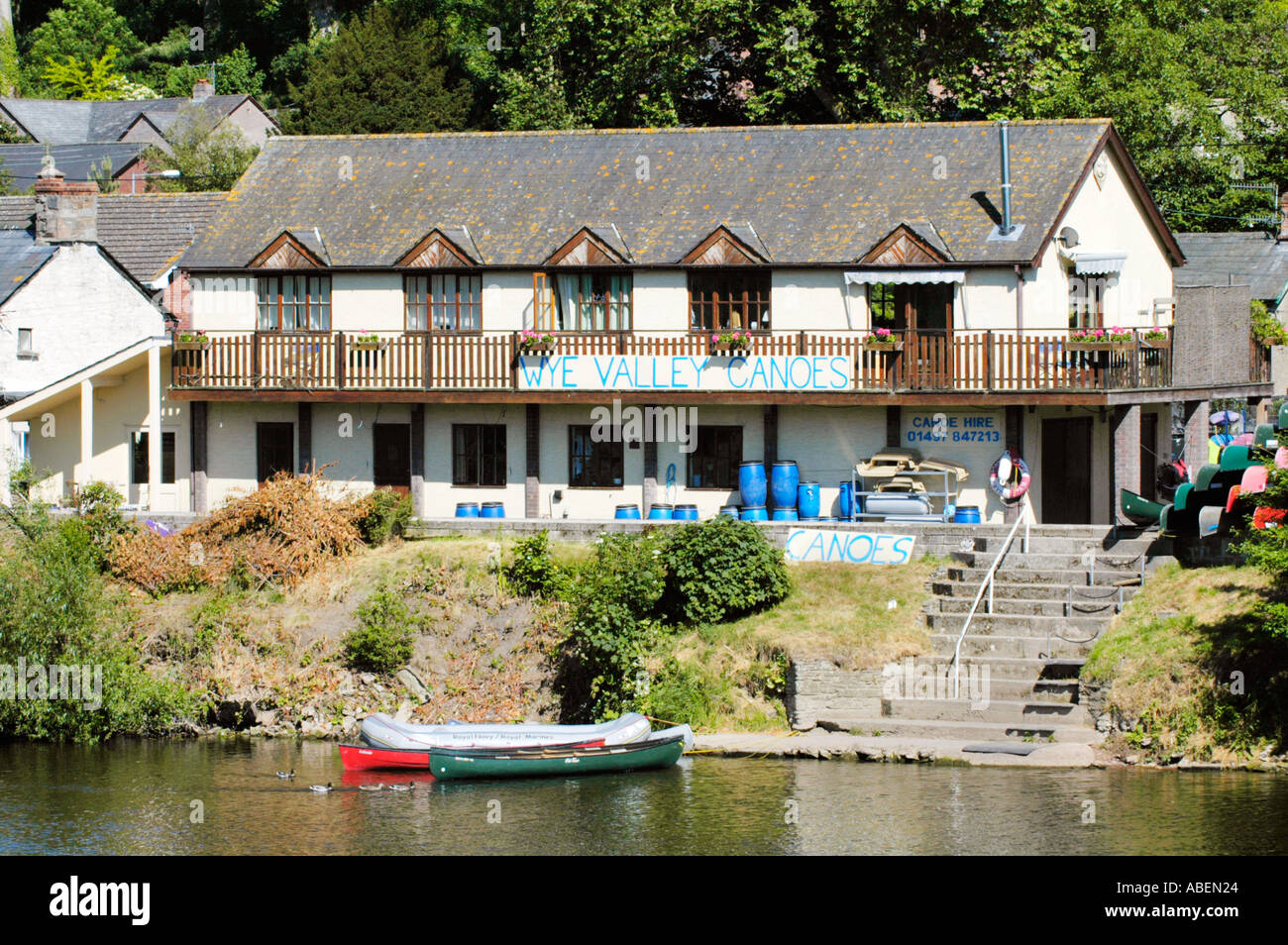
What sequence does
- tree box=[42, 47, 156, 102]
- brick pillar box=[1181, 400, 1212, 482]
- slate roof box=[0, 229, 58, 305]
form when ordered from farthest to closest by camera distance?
tree box=[42, 47, 156, 102] < slate roof box=[0, 229, 58, 305] < brick pillar box=[1181, 400, 1212, 482]

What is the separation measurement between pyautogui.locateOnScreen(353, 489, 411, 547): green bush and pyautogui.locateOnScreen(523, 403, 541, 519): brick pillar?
2.87 meters

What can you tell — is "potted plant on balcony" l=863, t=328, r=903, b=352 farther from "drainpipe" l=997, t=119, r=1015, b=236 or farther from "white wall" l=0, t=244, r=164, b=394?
"white wall" l=0, t=244, r=164, b=394

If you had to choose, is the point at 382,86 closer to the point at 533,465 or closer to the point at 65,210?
the point at 65,210

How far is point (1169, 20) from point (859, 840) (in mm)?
39281

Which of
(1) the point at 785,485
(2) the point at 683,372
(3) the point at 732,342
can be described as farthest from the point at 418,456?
(1) the point at 785,485

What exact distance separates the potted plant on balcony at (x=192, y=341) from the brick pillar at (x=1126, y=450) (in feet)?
59.7

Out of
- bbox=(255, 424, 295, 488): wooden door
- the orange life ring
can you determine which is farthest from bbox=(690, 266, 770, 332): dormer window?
bbox=(255, 424, 295, 488): wooden door

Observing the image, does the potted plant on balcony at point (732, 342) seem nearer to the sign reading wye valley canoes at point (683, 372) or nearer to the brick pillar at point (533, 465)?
the sign reading wye valley canoes at point (683, 372)

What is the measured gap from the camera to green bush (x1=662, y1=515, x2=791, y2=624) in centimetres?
3053

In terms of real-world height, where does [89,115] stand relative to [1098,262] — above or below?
above

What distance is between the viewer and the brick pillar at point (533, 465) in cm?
3644

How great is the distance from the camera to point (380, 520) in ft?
112

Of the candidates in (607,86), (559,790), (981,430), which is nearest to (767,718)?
(559,790)

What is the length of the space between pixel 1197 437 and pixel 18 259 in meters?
26.4
